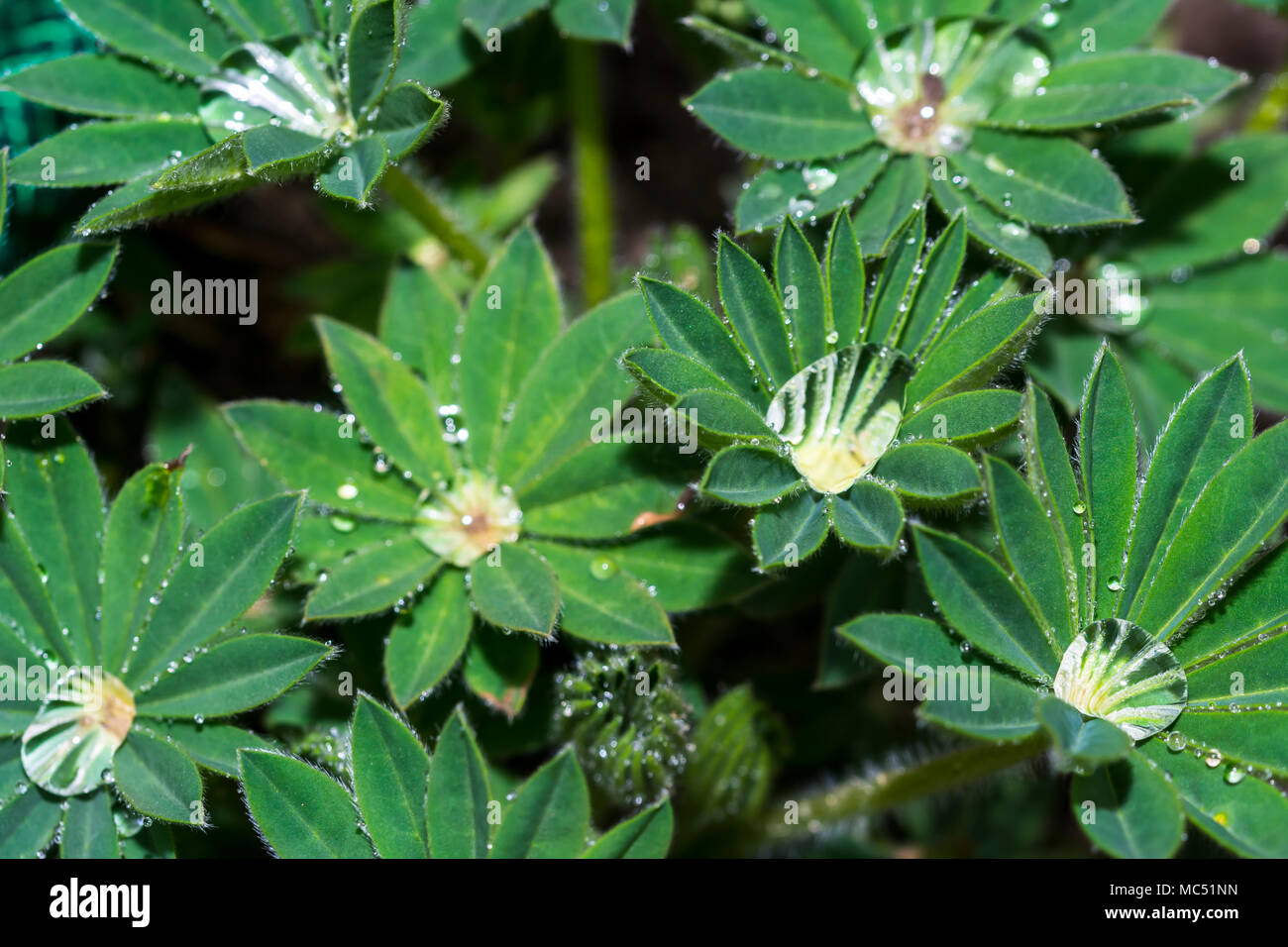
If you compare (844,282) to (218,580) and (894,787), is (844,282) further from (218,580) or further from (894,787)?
(218,580)

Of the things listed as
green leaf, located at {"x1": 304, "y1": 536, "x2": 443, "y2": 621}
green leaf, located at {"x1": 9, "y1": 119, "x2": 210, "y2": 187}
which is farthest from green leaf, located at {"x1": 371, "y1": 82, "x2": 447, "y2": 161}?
green leaf, located at {"x1": 304, "y1": 536, "x2": 443, "y2": 621}

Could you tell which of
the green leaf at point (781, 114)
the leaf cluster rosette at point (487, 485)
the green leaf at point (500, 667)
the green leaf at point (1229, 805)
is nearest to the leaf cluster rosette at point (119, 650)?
the leaf cluster rosette at point (487, 485)

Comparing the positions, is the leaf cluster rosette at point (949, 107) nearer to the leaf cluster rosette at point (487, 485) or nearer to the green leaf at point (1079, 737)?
the leaf cluster rosette at point (487, 485)

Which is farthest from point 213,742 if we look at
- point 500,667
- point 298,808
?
point 500,667

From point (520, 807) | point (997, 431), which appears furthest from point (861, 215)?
point (520, 807)

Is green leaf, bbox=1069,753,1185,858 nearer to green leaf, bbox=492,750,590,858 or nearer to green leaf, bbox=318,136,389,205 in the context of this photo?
green leaf, bbox=492,750,590,858
